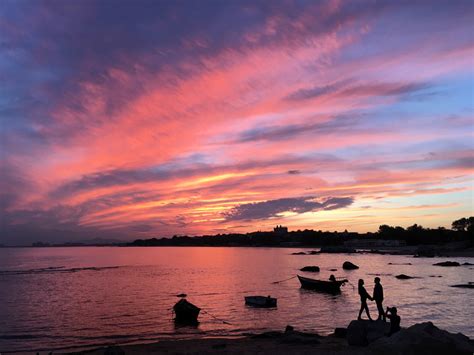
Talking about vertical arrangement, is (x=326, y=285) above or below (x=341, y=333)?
above

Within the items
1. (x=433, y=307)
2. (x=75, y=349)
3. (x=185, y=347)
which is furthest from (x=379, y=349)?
(x=433, y=307)

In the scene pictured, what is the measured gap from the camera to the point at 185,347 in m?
28.0

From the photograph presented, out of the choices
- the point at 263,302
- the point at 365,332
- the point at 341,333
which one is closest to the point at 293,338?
the point at 341,333

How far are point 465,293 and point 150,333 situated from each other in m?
43.2

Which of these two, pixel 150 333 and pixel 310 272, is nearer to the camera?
pixel 150 333

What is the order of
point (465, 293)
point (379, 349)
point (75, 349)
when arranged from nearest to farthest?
point (379, 349)
point (75, 349)
point (465, 293)

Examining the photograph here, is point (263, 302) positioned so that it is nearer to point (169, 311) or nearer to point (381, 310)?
point (169, 311)

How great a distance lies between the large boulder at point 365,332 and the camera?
22812 mm

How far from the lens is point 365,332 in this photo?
23.2 meters

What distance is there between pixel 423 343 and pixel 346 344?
8298 millimetres

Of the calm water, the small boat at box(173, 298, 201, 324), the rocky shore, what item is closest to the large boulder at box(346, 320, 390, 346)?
the rocky shore

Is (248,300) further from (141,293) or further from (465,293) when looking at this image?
(465,293)

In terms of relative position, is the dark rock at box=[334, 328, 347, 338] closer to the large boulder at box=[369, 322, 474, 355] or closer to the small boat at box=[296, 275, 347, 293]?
the large boulder at box=[369, 322, 474, 355]

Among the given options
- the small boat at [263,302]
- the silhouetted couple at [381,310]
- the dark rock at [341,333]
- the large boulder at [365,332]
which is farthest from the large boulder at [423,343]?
the small boat at [263,302]
